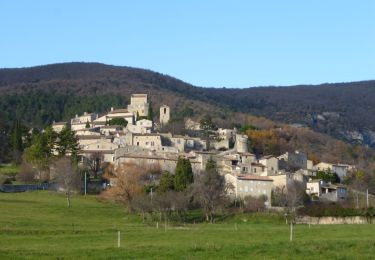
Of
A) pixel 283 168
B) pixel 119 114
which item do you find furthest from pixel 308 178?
pixel 119 114

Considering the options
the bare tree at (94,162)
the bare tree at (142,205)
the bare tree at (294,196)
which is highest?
the bare tree at (94,162)

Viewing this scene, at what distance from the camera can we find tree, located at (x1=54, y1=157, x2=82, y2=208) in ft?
260

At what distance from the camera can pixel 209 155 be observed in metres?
101

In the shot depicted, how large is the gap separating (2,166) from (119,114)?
137 ft

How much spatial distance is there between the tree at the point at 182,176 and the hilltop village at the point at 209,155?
4.31 meters

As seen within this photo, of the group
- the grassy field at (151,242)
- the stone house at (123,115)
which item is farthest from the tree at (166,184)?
the stone house at (123,115)

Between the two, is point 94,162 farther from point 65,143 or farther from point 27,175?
point 27,175

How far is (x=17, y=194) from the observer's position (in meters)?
78.1

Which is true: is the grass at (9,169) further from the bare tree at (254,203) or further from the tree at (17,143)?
the bare tree at (254,203)

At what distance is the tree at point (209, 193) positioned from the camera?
235 feet

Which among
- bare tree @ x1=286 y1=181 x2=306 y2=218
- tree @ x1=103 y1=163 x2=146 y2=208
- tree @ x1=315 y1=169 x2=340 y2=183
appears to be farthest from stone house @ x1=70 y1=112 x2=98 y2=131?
bare tree @ x1=286 y1=181 x2=306 y2=218

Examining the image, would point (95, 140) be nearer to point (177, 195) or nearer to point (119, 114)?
point (119, 114)

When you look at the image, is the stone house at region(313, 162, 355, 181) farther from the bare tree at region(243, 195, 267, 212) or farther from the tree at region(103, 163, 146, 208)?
the tree at region(103, 163, 146, 208)

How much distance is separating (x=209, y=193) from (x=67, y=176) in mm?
15581
